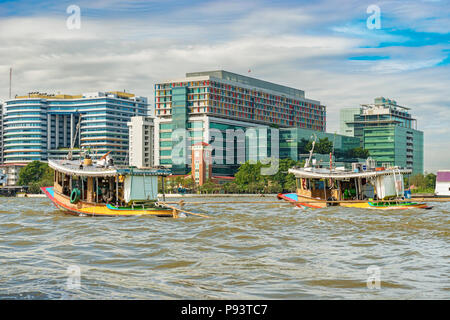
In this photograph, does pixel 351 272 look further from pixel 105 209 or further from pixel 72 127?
pixel 72 127

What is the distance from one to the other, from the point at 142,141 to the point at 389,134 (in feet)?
216

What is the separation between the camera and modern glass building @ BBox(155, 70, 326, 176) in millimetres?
126875

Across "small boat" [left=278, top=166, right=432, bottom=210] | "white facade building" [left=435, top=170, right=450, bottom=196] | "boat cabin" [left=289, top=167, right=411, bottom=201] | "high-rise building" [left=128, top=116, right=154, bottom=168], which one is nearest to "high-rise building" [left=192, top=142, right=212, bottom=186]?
"high-rise building" [left=128, top=116, right=154, bottom=168]

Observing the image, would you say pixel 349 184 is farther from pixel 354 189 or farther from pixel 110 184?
pixel 110 184

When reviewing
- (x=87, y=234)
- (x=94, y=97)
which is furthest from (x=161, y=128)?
(x=87, y=234)

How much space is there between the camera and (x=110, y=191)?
3122cm

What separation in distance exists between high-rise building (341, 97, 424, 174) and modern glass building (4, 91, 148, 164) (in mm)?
67726

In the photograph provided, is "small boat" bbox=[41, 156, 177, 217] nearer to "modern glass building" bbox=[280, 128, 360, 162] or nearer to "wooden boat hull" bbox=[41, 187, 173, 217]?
"wooden boat hull" bbox=[41, 187, 173, 217]

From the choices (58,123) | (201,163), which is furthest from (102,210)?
(58,123)

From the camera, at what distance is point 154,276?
1227 centimetres

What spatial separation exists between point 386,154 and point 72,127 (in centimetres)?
9063

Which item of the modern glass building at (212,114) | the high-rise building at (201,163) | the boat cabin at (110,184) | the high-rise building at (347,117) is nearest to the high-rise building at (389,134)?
the high-rise building at (347,117)

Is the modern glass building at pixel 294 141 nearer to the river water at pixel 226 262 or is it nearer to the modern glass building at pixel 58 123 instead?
the modern glass building at pixel 58 123

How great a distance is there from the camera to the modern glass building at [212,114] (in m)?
127
